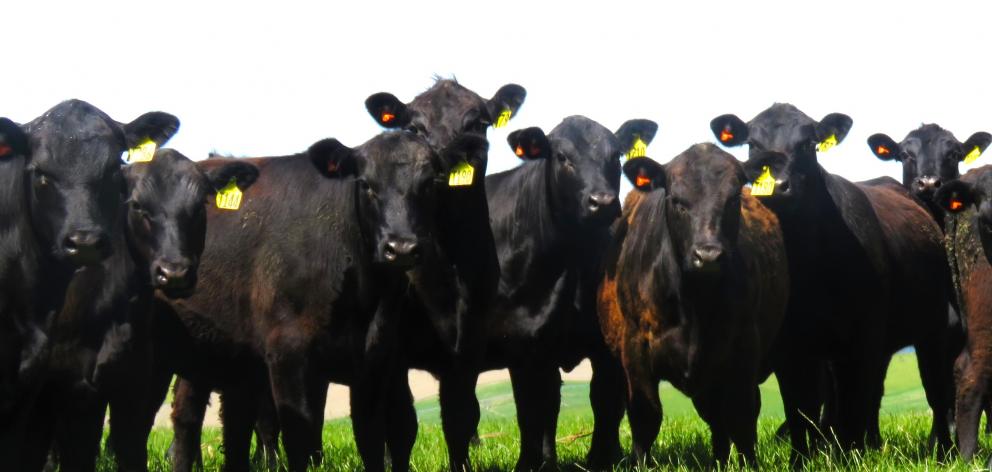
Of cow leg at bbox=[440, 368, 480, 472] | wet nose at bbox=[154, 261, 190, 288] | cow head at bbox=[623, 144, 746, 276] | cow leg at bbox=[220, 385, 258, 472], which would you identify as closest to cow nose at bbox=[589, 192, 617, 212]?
cow head at bbox=[623, 144, 746, 276]

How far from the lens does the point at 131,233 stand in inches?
312

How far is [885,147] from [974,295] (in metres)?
3.63

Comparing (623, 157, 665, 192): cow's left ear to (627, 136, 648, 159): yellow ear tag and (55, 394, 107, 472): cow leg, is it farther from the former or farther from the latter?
(55, 394, 107, 472): cow leg

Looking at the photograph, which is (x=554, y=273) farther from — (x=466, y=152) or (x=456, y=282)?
(x=466, y=152)

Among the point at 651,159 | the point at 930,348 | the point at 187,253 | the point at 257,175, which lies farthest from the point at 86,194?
the point at 930,348

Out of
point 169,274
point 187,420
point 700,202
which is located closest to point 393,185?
point 169,274

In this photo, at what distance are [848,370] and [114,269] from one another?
4874mm

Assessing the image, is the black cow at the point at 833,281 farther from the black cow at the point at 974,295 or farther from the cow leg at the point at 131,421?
the cow leg at the point at 131,421

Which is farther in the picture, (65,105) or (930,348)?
(930,348)

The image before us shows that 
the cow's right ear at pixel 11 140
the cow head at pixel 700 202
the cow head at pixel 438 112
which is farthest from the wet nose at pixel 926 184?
the cow's right ear at pixel 11 140

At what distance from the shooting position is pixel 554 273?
9836mm

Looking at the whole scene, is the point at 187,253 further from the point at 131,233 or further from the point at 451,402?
the point at 451,402

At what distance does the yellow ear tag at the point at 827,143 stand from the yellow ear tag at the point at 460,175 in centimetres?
335

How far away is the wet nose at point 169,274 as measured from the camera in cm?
761
